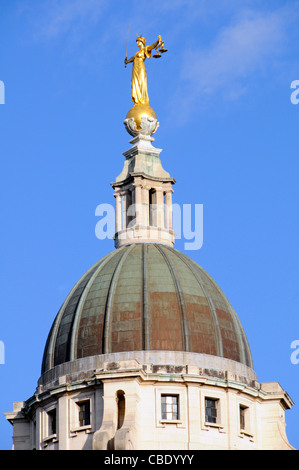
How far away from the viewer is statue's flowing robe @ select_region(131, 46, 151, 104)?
145 metres

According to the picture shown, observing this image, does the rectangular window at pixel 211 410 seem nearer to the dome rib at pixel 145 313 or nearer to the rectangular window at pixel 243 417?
the rectangular window at pixel 243 417

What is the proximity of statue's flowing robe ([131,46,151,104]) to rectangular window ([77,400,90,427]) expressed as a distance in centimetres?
2630

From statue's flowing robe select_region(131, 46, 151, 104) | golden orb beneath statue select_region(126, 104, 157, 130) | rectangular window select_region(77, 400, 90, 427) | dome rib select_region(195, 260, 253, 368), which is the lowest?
rectangular window select_region(77, 400, 90, 427)

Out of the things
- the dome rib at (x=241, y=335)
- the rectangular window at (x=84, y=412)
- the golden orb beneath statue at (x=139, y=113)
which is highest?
the golden orb beneath statue at (x=139, y=113)

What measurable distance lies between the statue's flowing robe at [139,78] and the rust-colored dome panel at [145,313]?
13826mm

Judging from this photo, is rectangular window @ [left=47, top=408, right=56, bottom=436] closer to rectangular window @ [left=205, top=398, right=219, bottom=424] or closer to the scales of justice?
rectangular window @ [left=205, top=398, right=219, bottom=424]

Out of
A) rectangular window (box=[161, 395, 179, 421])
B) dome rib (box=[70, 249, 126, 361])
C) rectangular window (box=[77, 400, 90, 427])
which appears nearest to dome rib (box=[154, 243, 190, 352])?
rectangular window (box=[161, 395, 179, 421])

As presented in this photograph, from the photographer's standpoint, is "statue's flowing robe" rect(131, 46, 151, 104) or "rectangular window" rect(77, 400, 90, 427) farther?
"statue's flowing robe" rect(131, 46, 151, 104)

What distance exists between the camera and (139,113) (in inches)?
5664

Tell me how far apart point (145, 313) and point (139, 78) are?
72.7 feet

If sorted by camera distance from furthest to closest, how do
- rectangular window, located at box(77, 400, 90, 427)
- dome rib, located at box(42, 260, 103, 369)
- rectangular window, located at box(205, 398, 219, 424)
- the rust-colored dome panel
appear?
dome rib, located at box(42, 260, 103, 369) < the rust-colored dome panel < rectangular window, located at box(205, 398, 219, 424) < rectangular window, located at box(77, 400, 90, 427)

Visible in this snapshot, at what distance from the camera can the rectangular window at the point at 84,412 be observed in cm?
12799

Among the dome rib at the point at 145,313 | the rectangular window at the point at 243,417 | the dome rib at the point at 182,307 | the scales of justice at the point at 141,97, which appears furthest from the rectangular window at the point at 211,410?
the scales of justice at the point at 141,97
